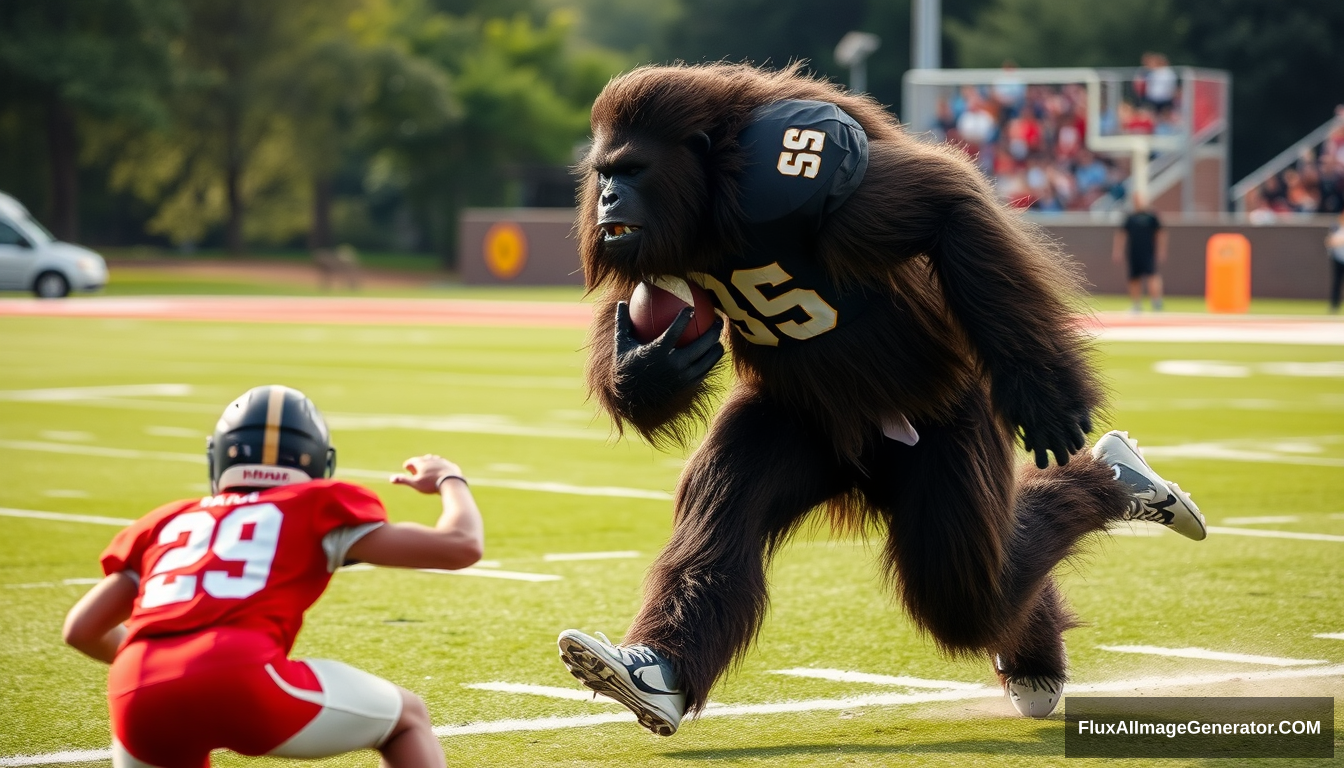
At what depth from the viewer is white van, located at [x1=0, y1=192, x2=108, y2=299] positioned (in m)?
36.3

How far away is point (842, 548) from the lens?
8.32 metres

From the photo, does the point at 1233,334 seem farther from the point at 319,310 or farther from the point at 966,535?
the point at 966,535

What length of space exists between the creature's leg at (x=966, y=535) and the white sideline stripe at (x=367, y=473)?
483cm

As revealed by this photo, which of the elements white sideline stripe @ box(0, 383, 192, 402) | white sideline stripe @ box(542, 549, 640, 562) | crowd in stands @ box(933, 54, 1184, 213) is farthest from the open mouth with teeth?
crowd in stands @ box(933, 54, 1184, 213)

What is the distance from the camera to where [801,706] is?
16.9 ft

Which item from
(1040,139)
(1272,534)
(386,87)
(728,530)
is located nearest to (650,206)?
(728,530)

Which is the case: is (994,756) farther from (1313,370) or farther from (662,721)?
(1313,370)

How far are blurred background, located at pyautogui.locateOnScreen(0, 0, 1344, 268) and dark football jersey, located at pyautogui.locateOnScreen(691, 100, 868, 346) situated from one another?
39.4 meters

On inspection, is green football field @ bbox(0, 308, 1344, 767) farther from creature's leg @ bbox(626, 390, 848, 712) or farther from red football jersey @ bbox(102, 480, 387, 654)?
red football jersey @ bbox(102, 480, 387, 654)

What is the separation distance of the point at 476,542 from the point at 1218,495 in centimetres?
675

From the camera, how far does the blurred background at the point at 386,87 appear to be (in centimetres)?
5225

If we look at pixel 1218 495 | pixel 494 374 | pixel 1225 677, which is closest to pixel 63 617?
pixel 1225 677

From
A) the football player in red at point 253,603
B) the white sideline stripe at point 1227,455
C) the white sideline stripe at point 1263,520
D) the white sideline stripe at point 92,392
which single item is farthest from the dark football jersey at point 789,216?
the white sideline stripe at point 92,392

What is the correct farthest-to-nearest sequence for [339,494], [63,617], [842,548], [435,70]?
[435,70] < [842,548] < [63,617] < [339,494]
